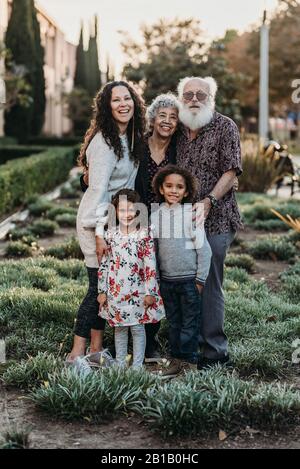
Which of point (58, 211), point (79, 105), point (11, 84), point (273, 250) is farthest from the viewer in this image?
point (79, 105)

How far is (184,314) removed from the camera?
16.3 feet

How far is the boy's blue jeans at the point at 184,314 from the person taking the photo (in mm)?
4902

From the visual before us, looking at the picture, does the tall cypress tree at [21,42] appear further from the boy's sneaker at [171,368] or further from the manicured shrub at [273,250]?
the boy's sneaker at [171,368]

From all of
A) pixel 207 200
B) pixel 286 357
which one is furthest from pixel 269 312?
pixel 207 200

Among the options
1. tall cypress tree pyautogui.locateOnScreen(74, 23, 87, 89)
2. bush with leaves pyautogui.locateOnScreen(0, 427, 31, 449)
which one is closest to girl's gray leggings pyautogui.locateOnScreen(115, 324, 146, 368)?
bush with leaves pyautogui.locateOnScreen(0, 427, 31, 449)

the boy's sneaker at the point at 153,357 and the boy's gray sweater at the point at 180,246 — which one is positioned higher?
the boy's gray sweater at the point at 180,246

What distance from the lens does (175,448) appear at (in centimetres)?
371

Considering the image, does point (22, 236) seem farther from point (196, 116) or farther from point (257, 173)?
point (257, 173)

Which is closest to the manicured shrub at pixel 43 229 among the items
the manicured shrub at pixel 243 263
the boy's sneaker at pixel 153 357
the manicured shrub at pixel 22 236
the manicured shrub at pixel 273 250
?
the manicured shrub at pixel 22 236

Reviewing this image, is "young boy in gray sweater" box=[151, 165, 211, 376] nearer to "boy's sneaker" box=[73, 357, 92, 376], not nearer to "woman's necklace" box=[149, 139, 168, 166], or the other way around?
"woman's necklace" box=[149, 139, 168, 166]

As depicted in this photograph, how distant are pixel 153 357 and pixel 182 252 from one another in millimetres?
824

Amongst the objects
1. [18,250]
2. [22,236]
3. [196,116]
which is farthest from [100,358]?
[22,236]

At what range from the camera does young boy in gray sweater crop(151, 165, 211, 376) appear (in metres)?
4.82
